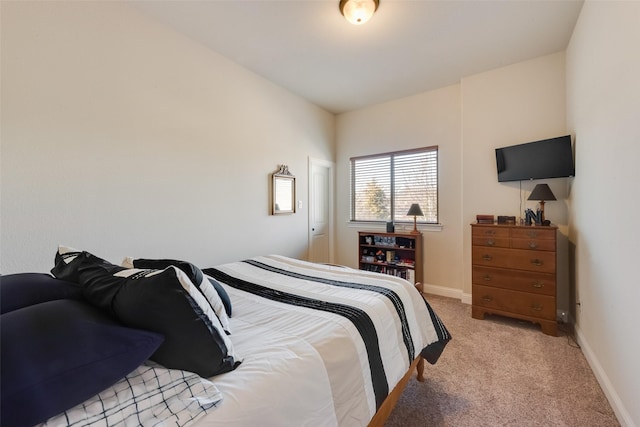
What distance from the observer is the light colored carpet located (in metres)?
1.55

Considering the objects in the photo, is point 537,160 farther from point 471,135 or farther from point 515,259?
point 515,259

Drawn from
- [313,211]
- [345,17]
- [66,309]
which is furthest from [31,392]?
[313,211]

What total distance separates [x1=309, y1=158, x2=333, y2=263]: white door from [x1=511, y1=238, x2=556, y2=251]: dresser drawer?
103 inches

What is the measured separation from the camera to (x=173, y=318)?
0.83m

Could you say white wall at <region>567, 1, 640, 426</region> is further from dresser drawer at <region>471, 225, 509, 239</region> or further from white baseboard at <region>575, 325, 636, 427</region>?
dresser drawer at <region>471, 225, 509, 239</region>

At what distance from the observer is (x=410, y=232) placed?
12.6 ft

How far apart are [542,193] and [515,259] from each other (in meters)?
0.72

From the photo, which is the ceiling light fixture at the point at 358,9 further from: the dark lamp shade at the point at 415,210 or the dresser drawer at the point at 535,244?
the dresser drawer at the point at 535,244

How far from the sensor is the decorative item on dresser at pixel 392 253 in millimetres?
3720

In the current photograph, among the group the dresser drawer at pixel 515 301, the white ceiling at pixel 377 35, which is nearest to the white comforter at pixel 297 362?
the dresser drawer at pixel 515 301

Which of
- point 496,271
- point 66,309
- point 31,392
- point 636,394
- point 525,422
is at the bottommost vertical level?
point 525,422

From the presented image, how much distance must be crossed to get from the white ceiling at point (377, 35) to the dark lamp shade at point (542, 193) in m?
1.46

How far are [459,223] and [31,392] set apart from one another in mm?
3912

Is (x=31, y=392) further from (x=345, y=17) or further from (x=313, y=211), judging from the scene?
(x=313, y=211)
